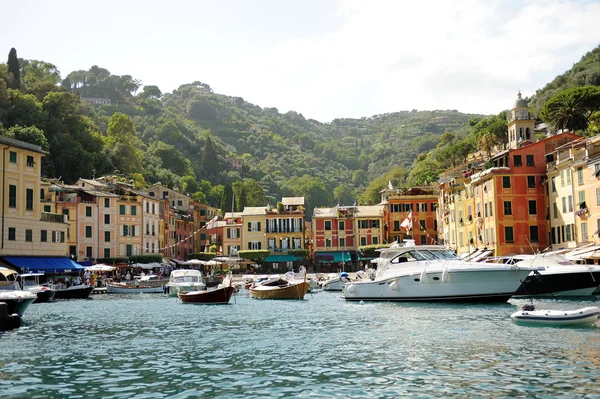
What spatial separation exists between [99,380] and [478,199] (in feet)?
196

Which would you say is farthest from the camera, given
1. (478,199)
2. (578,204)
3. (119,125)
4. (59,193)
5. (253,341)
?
(119,125)

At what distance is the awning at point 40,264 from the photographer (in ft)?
191

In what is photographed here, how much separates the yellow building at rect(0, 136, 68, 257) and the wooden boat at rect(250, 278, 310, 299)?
21486 mm

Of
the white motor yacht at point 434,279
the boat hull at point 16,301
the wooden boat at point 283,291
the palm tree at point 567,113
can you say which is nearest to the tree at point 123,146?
the wooden boat at point 283,291

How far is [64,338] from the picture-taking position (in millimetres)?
28094

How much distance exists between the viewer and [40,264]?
2410 inches

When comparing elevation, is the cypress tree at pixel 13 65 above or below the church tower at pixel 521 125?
above

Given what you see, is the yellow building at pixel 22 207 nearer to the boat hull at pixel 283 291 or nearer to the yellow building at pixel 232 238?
the boat hull at pixel 283 291

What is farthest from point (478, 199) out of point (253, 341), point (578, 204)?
point (253, 341)

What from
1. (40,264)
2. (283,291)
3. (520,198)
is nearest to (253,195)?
(40,264)

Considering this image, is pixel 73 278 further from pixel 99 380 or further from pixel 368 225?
pixel 99 380

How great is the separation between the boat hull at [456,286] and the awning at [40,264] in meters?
33.5

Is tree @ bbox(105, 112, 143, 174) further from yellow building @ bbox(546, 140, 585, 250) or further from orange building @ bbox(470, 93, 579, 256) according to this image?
yellow building @ bbox(546, 140, 585, 250)

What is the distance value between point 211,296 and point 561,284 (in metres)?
25.9
